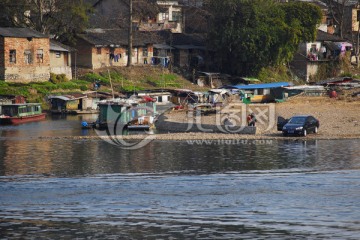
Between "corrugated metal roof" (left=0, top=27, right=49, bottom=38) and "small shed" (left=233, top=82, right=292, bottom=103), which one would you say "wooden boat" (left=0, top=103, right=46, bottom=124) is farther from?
"small shed" (left=233, top=82, right=292, bottom=103)

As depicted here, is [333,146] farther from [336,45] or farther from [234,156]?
[336,45]

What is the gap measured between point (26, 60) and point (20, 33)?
8.48ft

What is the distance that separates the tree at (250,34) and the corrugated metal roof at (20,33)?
64.2ft

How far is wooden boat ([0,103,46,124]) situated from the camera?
65.9 meters

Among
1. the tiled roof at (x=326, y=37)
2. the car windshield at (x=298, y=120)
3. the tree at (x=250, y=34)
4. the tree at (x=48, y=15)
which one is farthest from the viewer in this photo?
the tiled roof at (x=326, y=37)

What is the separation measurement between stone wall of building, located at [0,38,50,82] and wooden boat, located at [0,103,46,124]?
8909 mm

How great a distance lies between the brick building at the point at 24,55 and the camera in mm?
75500

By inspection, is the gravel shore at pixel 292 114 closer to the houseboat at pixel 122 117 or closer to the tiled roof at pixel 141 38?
the houseboat at pixel 122 117

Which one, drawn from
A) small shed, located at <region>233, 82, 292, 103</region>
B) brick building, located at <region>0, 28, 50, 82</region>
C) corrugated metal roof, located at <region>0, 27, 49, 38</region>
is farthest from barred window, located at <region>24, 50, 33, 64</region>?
small shed, located at <region>233, 82, 292, 103</region>

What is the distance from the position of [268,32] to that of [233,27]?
3.56 metres

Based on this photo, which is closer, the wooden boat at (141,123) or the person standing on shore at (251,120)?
the person standing on shore at (251,120)

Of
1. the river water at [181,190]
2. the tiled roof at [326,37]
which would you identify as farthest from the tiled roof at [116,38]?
the river water at [181,190]

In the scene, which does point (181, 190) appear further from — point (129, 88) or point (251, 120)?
point (129, 88)

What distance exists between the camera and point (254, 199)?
35.2m
